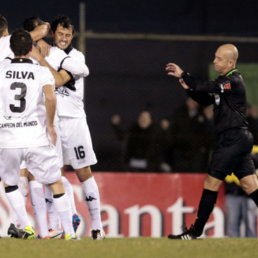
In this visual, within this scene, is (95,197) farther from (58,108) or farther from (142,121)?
(142,121)

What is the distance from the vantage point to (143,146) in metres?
14.9

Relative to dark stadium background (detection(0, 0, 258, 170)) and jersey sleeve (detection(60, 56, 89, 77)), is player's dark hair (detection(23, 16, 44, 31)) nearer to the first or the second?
jersey sleeve (detection(60, 56, 89, 77))

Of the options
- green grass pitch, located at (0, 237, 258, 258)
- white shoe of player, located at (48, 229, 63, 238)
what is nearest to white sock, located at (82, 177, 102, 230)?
white shoe of player, located at (48, 229, 63, 238)

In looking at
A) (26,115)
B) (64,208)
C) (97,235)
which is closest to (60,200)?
(64,208)

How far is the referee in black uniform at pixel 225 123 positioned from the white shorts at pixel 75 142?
4.07ft

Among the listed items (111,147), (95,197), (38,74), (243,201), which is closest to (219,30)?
(111,147)

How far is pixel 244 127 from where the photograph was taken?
9391 mm

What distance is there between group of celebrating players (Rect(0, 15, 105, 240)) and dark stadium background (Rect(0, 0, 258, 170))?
5.28 m

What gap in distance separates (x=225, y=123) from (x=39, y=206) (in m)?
2.14

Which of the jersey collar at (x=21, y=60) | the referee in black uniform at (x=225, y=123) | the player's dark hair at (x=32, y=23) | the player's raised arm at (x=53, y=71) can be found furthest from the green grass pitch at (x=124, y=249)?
the player's dark hair at (x=32, y=23)

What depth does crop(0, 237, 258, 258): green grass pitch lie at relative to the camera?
812 centimetres

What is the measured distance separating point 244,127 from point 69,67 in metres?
1.91

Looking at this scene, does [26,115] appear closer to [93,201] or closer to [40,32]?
[40,32]

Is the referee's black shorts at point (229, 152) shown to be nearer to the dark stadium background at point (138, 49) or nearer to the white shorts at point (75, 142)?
the white shorts at point (75, 142)
